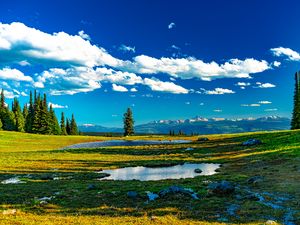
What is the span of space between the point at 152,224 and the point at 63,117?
552 feet

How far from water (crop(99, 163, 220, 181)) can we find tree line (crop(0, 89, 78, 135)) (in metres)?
106

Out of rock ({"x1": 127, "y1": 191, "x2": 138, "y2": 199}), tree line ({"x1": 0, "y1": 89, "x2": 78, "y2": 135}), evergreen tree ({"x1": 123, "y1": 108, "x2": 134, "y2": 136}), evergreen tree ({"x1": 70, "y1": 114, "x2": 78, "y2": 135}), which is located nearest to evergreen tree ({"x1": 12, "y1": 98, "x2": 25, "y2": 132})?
tree line ({"x1": 0, "y1": 89, "x2": 78, "y2": 135})

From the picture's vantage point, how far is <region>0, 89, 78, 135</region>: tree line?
14412 centimetres

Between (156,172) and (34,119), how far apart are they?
114233 millimetres

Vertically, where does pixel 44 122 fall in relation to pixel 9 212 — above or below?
above

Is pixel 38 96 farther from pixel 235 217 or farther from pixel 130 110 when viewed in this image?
pixel 235 217

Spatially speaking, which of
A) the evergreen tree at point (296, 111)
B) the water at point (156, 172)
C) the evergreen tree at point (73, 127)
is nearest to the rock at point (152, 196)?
the water at point (156, 172)

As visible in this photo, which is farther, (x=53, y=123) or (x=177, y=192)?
(x=53, y=123)

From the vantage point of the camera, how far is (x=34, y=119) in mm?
144875

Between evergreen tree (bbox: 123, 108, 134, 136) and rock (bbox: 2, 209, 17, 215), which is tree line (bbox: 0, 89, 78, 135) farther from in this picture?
rock (bbox: 2, 209, 17, 215)

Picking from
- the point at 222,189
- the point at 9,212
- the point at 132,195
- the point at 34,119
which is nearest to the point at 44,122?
the point at 34,119

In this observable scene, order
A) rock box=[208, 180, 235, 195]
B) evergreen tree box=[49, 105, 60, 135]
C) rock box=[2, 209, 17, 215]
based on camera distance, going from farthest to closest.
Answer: evergreen tree box=[49, 105, 60, 135]
rock box=[208, 180, 235, 195]
rock box=[2, 209, 17, 215]

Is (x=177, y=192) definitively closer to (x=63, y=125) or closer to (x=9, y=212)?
(x=9, y=212)

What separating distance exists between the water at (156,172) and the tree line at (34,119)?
106 meters
